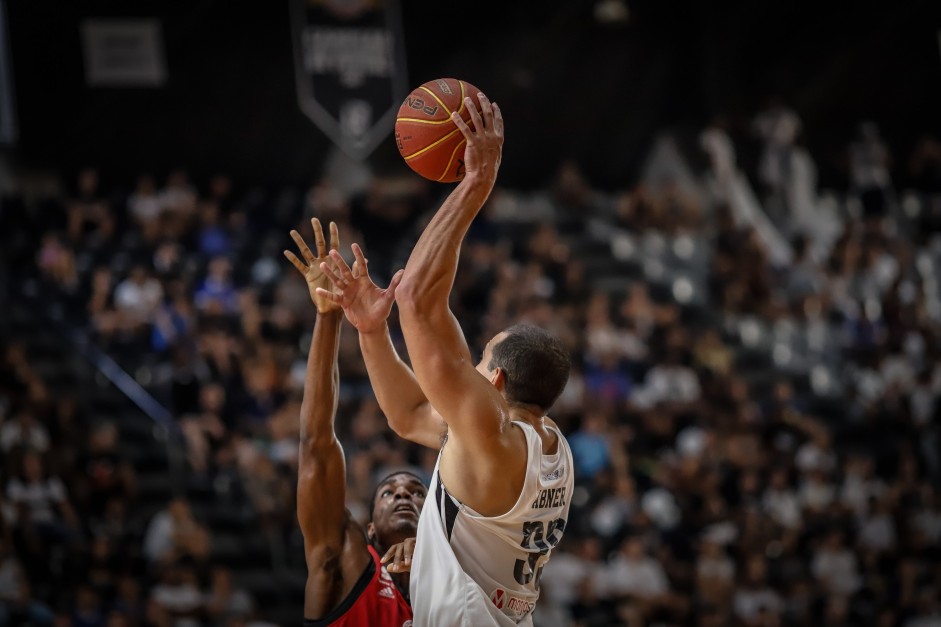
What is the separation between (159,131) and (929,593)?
11643 mm

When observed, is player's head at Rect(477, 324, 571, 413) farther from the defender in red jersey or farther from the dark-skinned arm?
the dark-skinned arm

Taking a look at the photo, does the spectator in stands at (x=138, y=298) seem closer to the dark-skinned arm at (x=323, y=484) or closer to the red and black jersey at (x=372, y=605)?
the dark-skinned arm at (x=323, y=484)

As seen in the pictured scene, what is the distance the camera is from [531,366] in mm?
3912

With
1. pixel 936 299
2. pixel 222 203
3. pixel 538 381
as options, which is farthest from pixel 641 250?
pixel 538 381

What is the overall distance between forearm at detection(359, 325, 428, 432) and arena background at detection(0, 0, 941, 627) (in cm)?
574

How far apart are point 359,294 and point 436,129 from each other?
2.03 ft

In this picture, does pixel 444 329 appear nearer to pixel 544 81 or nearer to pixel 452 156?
pixel 452 156

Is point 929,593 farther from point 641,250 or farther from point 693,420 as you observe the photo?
point 641,250

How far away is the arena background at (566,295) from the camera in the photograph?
11.0m

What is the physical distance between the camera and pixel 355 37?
667 inches

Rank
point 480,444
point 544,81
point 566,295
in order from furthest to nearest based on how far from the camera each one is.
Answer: point 544,81
point 566,295
point 480,444

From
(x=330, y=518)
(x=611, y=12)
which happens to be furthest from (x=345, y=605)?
(x=611, y=12)

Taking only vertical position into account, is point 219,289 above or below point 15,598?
above

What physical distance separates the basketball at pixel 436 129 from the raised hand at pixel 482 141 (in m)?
0.16
